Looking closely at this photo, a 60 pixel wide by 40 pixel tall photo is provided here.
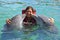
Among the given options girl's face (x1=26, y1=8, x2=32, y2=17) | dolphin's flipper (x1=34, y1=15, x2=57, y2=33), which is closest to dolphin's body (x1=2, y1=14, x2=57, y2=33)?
dolphin's flipper (x1=34, y1=15, x2=57, y2=33)

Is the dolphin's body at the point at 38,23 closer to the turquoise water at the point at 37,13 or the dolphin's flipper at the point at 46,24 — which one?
the dolphin's flipper at the point at 46,24

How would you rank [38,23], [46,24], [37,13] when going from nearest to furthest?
[46,24] → [38,23] → [37,13]

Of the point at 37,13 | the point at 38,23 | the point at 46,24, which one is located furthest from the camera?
the point at 37,13

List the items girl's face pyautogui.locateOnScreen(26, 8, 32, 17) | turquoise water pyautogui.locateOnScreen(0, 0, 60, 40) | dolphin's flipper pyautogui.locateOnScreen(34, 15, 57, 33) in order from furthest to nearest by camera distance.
Answer: girl's face pyautogui.locateOnScreen(26, 8, 32, 17), dolphin's flipper pyautogui.locateOnScreen(34, 15, 57, 33), turquoise water pyautogui.locateOnScreen(0, 0, 60, 40)

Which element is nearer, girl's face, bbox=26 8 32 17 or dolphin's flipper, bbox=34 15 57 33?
dolphin's flipper, bbox=34 15 57 33

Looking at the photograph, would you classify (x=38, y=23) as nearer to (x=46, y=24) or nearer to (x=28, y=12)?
(x=46, y=24)

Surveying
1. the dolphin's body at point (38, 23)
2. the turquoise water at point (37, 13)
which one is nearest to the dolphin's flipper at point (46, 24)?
the dolphin's body at point (38, 23)

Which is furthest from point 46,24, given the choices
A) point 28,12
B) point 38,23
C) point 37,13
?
point 37,13

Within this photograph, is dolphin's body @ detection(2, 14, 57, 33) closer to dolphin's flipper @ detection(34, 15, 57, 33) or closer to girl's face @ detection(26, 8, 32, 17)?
dolphin's flipper @ detection(34, 15, 57, 33)

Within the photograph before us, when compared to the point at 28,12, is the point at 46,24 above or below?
below

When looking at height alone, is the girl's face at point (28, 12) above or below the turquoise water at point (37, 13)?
above

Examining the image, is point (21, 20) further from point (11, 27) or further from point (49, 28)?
point (49, 28)

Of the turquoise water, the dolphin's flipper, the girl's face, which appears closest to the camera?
the turquoise water

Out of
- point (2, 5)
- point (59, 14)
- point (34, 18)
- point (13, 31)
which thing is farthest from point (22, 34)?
point (2, 5)
